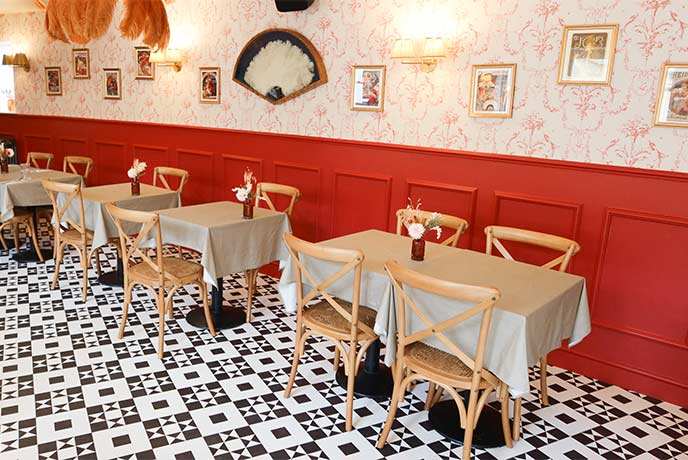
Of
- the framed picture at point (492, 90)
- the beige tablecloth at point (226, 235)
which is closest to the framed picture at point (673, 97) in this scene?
the framed picture at point (492, 90)

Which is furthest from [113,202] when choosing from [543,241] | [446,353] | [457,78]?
[543,241]

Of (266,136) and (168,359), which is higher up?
(266,136)

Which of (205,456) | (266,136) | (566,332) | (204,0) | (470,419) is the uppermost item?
(204,0)

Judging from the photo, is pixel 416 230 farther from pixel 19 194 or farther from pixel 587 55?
pixel 19 194

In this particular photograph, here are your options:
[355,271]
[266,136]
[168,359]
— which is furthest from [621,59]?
[168,359]

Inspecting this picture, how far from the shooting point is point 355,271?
2564 millimetres

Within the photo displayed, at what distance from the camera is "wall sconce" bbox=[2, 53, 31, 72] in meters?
7.13

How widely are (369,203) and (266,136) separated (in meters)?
1.25

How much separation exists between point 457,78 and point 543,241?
1.36 metres

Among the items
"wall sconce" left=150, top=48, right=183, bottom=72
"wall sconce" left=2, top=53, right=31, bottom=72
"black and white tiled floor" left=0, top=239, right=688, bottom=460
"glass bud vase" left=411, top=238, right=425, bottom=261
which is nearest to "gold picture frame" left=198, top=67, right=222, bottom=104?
"wall sconce" left=150, top=48, right=183, bottom=72

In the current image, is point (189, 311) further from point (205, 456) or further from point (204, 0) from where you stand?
point (204, 0)

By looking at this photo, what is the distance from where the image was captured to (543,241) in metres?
3.06

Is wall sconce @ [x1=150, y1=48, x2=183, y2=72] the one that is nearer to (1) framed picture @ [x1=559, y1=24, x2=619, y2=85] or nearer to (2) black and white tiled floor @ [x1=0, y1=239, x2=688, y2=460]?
(2) black and white tiled floor @ [x1=0, y1=239, x2=688, y2=460]

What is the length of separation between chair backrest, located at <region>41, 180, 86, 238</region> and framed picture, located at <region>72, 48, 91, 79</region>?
2776mm
